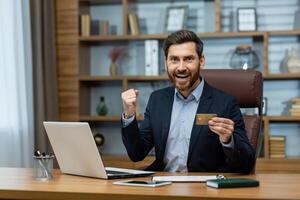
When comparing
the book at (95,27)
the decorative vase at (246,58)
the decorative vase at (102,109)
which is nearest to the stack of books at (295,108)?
the decorative vase at (246,58)

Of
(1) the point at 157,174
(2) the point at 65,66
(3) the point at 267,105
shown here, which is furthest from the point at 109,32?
(1) the point at 157,174

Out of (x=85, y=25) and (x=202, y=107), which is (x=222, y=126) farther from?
(x=85, y=25)

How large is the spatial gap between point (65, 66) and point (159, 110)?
2.01m

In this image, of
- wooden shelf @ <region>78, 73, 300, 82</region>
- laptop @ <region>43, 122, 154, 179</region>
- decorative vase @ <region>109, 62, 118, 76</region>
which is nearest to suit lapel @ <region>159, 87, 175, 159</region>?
laptop @ <region>43, 122, 154, 179</region>

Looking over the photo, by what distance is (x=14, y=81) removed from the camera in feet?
12.6

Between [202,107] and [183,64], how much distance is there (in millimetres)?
228

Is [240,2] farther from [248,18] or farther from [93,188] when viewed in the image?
[93,188]

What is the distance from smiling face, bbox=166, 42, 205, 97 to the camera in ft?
8.25

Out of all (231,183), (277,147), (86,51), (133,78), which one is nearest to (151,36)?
(133,78)

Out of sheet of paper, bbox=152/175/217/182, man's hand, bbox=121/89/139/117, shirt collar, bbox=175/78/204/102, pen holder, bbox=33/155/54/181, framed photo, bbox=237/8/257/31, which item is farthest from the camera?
framed photo, bbox=237/8/257/31

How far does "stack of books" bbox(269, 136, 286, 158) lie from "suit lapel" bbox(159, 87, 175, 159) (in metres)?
1.76

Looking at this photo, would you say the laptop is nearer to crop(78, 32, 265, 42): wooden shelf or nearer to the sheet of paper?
the sheet of paper

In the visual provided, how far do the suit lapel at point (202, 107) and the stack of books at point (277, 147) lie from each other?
5.84ft

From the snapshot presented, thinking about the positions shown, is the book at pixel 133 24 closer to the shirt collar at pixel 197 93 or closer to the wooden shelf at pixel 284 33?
the wooden shelf at pixel 284 33
